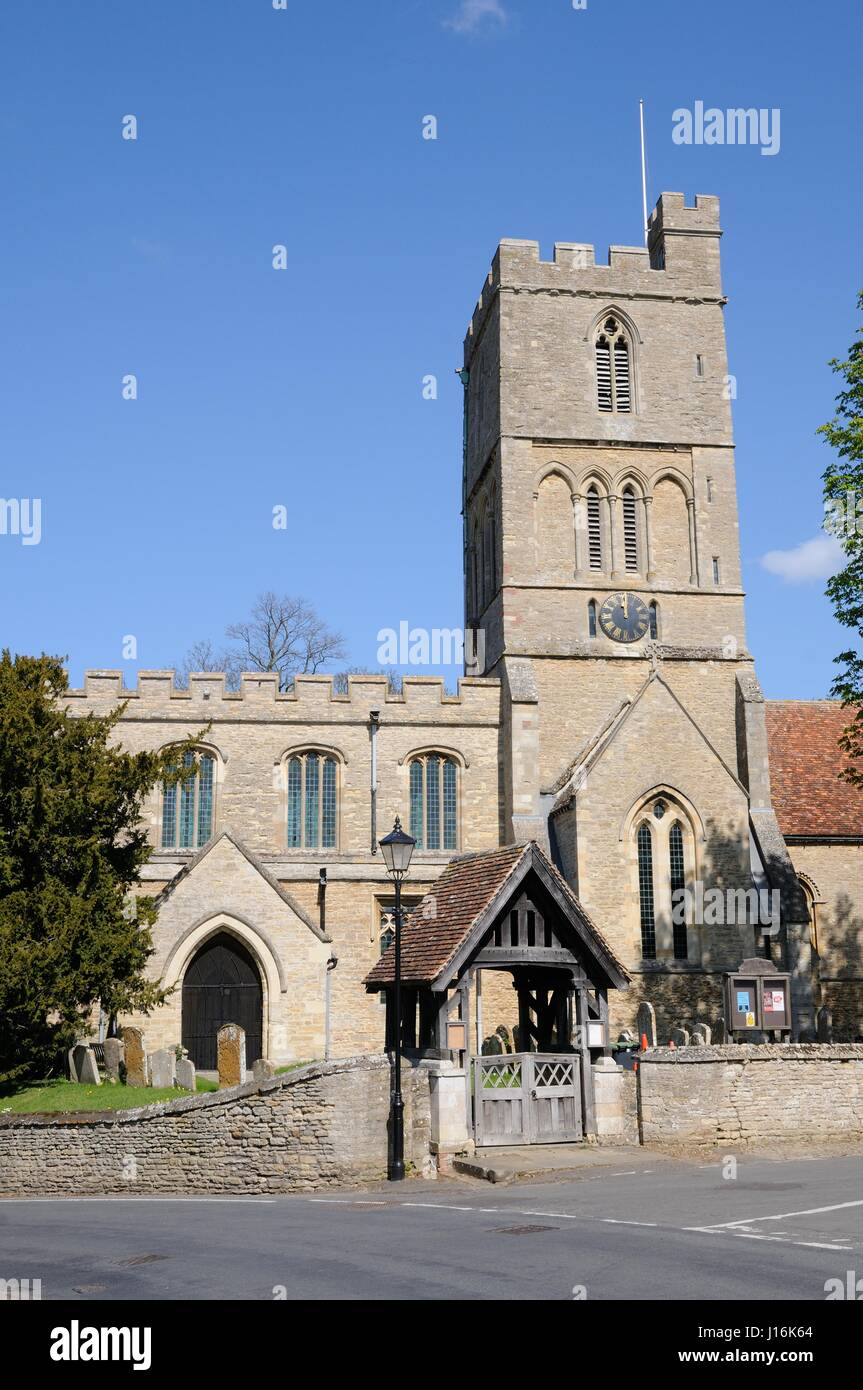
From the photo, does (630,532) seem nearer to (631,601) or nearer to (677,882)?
(631,601)

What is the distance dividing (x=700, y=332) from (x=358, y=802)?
1545cm

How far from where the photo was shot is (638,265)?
114 feet

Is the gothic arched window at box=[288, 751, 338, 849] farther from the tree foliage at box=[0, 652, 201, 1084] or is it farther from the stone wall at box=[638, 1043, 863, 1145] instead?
the stone wall at box=[638, 1043, 863, 1145]

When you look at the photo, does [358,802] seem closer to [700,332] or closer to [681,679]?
[681,679]

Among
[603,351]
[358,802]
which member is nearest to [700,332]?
[603,351]

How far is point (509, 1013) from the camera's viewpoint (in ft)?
95.1

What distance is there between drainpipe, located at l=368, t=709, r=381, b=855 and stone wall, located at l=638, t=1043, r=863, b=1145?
13.1m

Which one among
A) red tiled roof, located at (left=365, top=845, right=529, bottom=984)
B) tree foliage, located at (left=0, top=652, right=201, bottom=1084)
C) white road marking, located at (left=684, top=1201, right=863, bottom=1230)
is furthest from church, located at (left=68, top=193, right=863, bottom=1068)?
white road marking, located at (left=684, top=1201, right=863, bottom=1230)

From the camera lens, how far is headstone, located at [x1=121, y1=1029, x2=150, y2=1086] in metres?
21.6

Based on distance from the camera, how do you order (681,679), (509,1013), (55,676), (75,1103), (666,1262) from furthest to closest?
(681,679), (509,1013), (55,676), (75,1103), (666,1262)

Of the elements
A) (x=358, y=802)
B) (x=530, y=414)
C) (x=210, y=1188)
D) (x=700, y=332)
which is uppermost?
(x=700, y=332)

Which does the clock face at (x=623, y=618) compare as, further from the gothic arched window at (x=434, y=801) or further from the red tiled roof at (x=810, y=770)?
the red tiled roof at (x=810, y=770)

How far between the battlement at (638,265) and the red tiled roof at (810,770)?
11.4m

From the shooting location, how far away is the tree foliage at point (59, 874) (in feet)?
69.5
